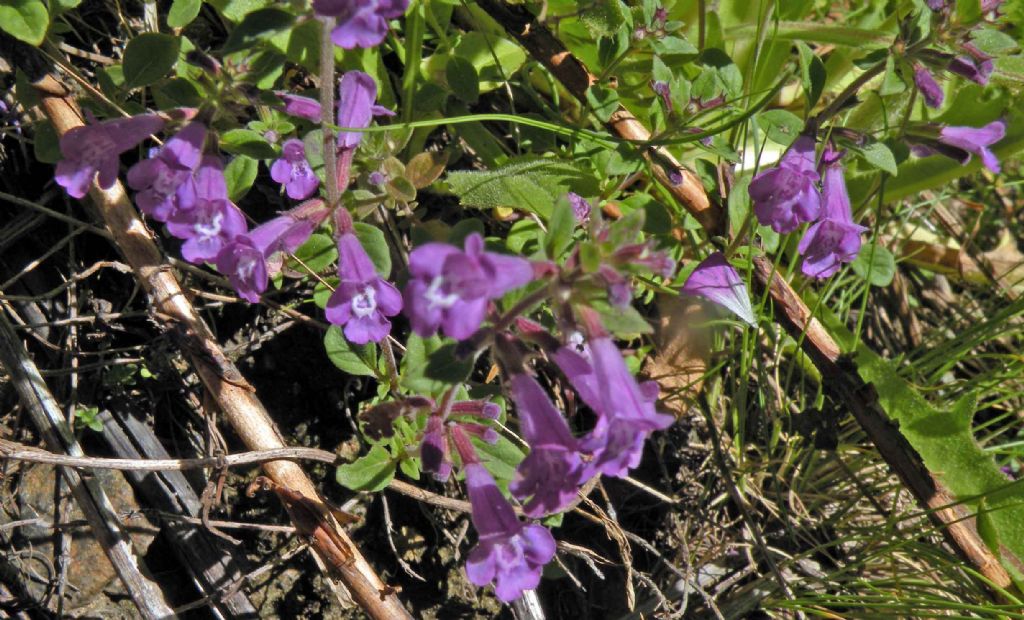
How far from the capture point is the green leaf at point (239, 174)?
252cm

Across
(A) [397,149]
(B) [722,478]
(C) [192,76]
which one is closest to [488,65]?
(A) [397,149]

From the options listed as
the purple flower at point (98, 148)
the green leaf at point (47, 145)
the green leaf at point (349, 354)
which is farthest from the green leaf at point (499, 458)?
the green leaf at point (47, 145)

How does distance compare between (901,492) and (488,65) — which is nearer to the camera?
(488,65)

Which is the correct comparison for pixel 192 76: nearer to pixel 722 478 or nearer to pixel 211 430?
pixel 211 430

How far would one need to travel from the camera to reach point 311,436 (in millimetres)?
3166

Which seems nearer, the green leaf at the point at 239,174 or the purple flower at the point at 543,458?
the purple flower at the point at 543,458

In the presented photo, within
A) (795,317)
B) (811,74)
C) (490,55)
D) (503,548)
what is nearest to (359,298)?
(503,548)

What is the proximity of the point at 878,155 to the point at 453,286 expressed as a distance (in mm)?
1637

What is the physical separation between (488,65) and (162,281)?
1.38 metres

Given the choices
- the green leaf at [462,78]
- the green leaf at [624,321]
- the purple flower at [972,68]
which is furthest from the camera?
the green leaf at [462,78]

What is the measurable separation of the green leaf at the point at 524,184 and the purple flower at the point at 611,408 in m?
0.86

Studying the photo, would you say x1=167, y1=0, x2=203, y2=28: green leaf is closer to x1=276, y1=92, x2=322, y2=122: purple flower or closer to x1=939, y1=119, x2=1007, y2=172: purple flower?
x1=276, y1=92, x2=322, y2=122: purple flower

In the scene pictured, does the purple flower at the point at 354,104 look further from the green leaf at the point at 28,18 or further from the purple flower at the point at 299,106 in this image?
the green leaf at the point at 28,18

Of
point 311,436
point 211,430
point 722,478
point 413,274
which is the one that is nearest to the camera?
point 413,274
